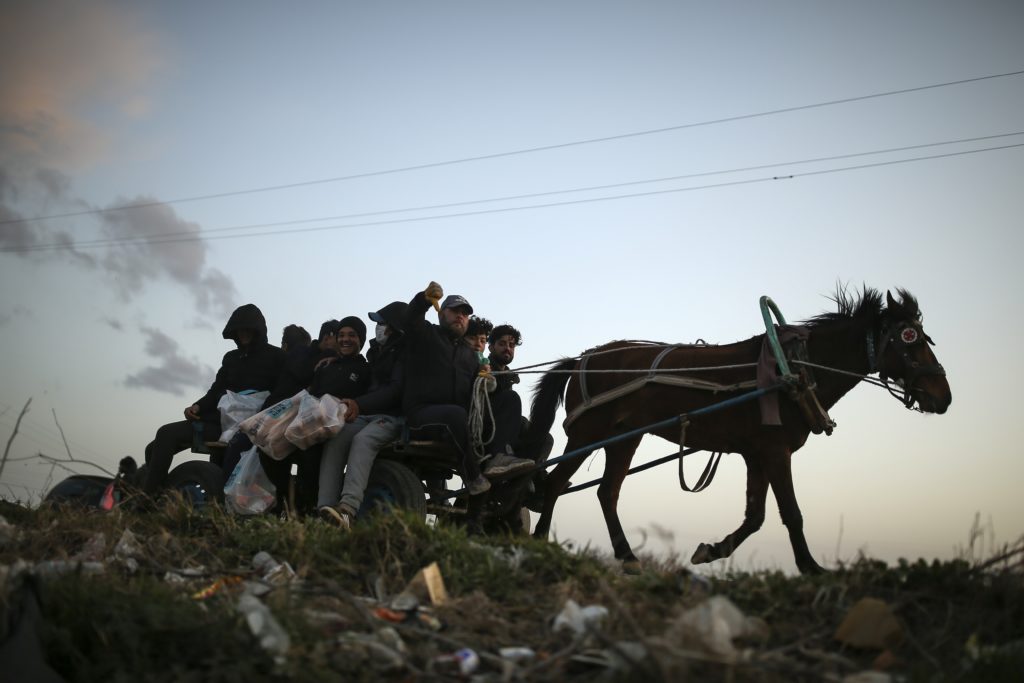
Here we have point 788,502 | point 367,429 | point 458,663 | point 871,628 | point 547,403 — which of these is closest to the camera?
point 458,663

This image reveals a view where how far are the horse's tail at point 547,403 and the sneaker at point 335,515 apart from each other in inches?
82.3

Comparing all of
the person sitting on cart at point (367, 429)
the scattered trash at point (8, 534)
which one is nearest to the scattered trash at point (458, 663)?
the person sitting on cart at point (367, 429)

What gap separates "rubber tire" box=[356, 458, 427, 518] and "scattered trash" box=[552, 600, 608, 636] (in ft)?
10.6

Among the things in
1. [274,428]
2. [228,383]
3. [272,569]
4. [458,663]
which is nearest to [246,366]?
[228,383]

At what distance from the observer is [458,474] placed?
304 inches

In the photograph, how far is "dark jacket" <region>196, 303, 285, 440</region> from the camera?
8.47m

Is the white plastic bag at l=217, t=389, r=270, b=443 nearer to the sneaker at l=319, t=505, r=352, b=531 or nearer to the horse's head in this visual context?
the sneaker at l=319, t=505, r=352, b=531

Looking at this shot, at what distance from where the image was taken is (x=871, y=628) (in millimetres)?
3666

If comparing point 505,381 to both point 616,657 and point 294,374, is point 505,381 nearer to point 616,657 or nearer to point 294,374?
point 294,374

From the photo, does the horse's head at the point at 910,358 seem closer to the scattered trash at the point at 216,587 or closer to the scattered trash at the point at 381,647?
the scattered trash at the point at 381,647

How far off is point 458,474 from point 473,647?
Result: 13.0 feet

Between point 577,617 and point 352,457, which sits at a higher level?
point 352,457

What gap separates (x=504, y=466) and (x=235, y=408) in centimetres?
256

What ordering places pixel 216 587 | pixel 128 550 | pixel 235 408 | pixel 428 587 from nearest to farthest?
pixel 428 587 → pixel 216 587 → pixel 128 550 → pixel 235 408
